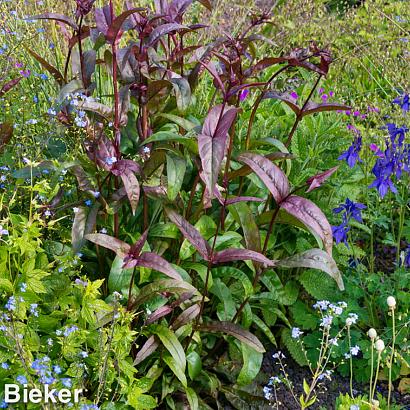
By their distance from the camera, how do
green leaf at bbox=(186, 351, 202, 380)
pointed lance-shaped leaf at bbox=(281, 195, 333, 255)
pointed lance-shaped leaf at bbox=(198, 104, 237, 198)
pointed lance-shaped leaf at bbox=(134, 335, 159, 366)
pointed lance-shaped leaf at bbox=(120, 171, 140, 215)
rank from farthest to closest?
green leaf at bbox=(186, 351, 202, 380) < pointed lance-shaped leaf at bbox=(134, 335, 159, 366) < pointed lance-shaped leaf at bbox=(120, 171, 140, 215) < pointed lance-shaped leaf at bbox=(281, 195, 333, 255) < pointed lance-shaped leaf at bbox=(198, 104, 237, 198)

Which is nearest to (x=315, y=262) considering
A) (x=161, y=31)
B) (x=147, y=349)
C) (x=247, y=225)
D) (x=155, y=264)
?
(x=247, y=225)

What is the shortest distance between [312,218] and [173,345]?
63 centimetres

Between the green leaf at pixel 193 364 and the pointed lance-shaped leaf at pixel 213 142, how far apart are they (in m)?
0.74

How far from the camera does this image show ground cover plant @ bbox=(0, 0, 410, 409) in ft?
6.66

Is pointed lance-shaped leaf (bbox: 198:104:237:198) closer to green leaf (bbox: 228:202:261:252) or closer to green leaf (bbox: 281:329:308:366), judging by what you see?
green leaf (bbox: 228:202:261:252)

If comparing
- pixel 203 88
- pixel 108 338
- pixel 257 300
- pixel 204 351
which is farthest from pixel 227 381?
pixel 203 88

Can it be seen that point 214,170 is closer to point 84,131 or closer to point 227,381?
point 84,131

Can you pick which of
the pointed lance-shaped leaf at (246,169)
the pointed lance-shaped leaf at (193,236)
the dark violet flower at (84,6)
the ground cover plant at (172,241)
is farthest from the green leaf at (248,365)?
the dark violet flower at (84,6)

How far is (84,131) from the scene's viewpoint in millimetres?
2197

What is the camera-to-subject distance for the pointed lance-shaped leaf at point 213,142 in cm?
185

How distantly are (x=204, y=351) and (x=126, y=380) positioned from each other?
19.2 inches

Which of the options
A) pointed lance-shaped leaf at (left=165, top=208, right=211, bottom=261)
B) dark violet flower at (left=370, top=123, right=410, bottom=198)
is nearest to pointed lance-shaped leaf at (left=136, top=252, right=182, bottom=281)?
pointed lance-shaped leaf at (left=165, top=208, right=211, bottom=261)

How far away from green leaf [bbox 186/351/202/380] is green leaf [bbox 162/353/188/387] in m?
0.10

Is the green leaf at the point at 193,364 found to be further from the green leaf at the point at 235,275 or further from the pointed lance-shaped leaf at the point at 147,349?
the green leaf at the point at 235,275
